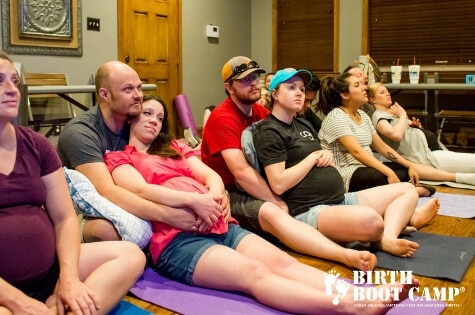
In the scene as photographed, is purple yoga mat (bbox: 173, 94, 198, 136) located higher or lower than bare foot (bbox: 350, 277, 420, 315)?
higher

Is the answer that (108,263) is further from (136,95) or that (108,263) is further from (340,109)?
(340,109)

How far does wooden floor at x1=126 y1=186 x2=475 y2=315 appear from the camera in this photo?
188 centimetres

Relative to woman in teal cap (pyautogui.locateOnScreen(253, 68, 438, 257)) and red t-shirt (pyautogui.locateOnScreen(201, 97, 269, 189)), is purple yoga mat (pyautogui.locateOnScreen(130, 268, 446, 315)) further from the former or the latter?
red t-shirt (pyautogui.locateOnScreen(201, 97, 269, 189))

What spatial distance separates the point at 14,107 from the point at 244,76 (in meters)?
1.30

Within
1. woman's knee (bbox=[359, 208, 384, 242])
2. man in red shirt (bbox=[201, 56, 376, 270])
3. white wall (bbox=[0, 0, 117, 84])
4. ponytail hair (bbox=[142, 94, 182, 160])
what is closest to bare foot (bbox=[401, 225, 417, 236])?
woman's knee (bbox=[359, 208, 384, 242])

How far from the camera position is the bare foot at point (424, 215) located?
2846 millimetres

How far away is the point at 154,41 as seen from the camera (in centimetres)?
636

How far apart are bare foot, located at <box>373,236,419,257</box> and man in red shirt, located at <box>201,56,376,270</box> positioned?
27 centimetres

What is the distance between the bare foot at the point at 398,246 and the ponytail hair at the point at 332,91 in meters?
1.10

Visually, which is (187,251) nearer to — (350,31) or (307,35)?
(350,31)

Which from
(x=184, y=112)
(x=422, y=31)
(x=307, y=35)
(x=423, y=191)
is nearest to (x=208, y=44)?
(x=184, y=112)

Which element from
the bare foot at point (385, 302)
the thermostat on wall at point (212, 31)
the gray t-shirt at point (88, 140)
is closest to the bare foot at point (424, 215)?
the bare foot at point (385, 302)

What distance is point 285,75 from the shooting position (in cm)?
250

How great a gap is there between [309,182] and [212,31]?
5.09m
